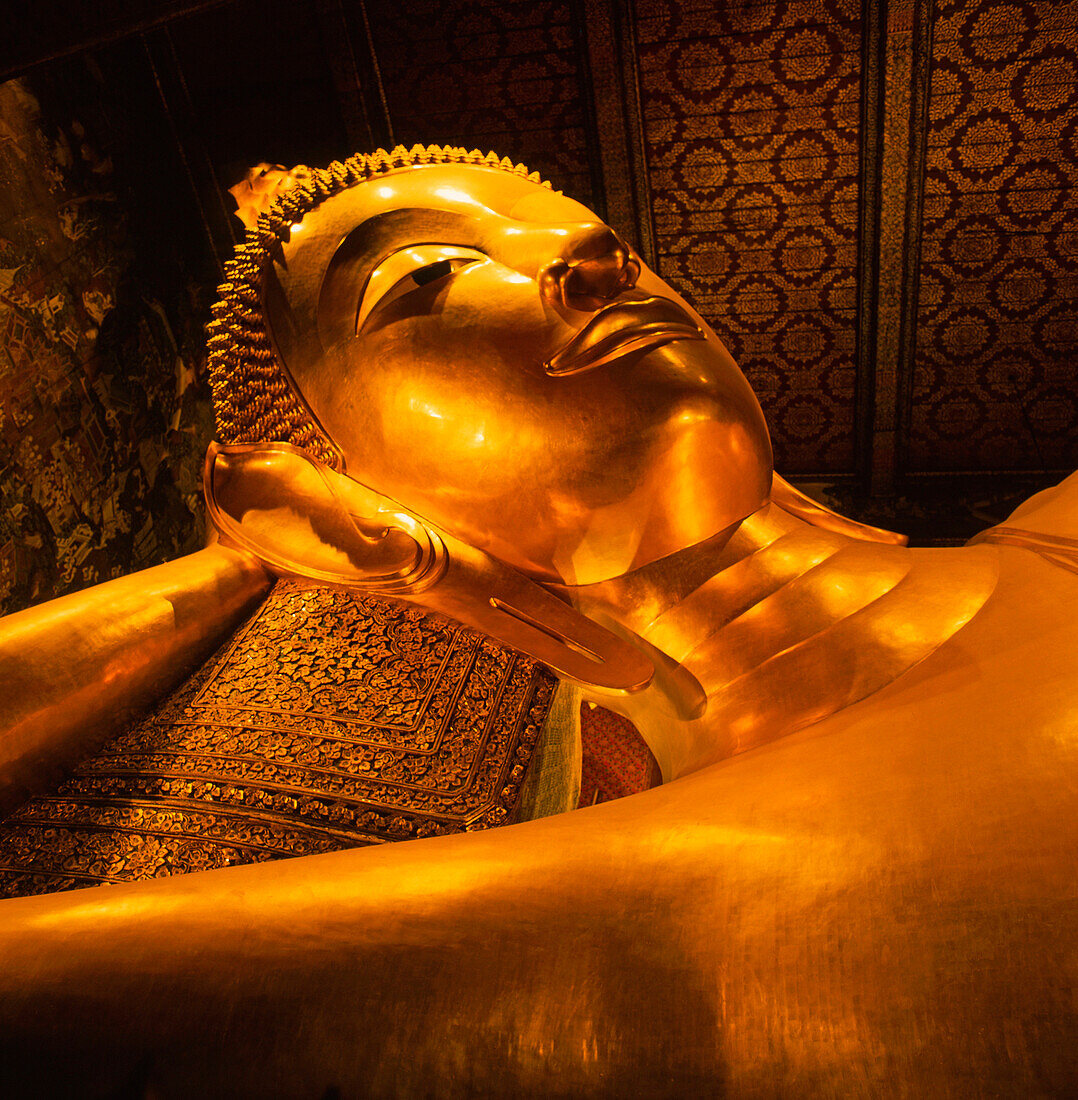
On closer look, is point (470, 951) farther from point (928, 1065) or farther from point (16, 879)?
point (16, 879)

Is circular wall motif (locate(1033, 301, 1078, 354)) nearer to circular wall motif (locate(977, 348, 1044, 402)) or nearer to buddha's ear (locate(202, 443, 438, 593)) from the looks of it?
circular wall motif (locate(977, 348, 1044, 402))

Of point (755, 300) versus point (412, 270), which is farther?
point (755, 300)

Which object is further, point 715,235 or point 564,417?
point 715,235

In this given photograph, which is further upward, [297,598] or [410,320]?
[410,320]

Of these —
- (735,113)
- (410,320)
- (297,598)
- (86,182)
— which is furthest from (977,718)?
(86,182)

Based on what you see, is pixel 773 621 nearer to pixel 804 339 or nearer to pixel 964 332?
pixel 804 339

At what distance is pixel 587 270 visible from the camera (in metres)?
1.04

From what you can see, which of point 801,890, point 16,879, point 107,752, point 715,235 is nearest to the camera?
point 801,890

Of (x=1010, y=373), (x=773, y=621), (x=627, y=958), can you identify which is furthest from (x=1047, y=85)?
(x=627, y=958)

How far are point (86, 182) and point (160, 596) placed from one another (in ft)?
7.14

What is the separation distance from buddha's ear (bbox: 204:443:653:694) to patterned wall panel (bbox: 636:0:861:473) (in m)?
2.19

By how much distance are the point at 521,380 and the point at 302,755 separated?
49 centimetres

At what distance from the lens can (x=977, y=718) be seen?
29.1 inches

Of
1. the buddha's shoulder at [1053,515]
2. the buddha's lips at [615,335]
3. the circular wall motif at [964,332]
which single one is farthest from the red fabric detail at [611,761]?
the circular wall motif at [964,332]
